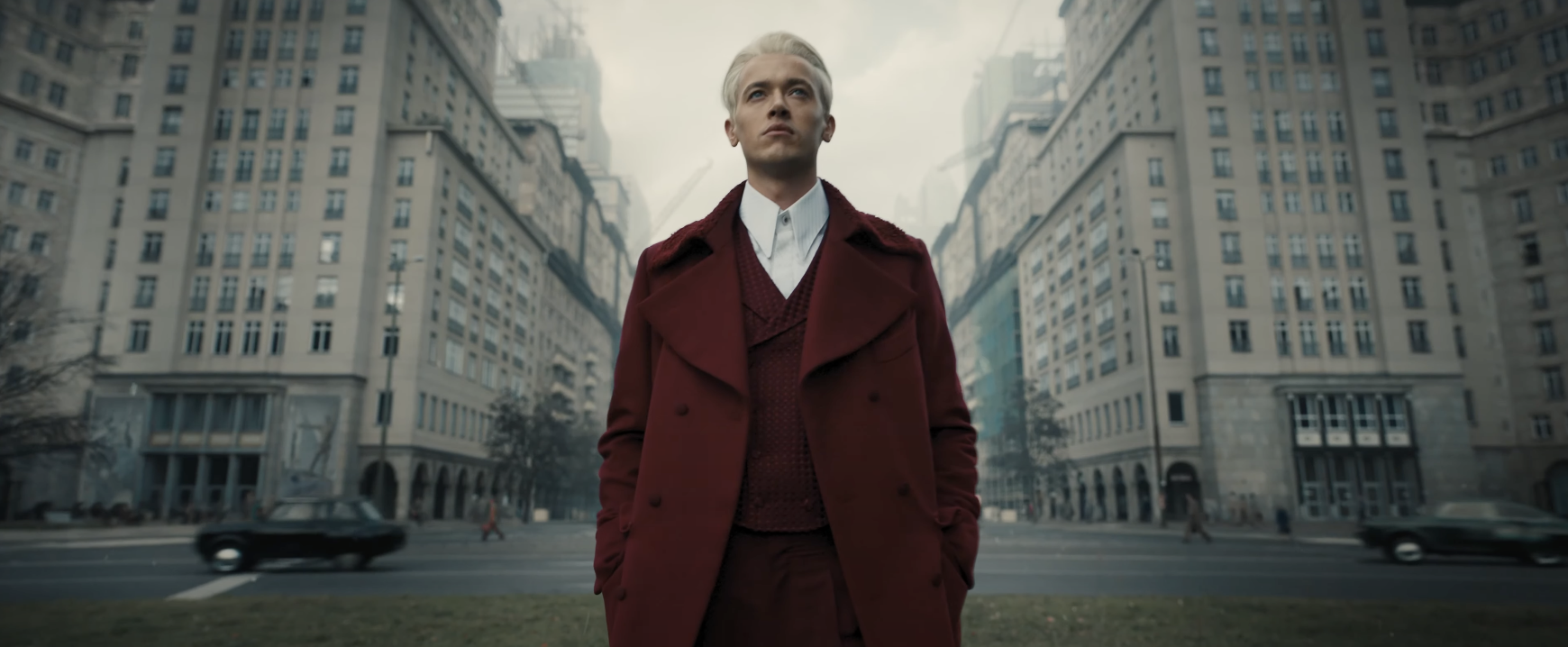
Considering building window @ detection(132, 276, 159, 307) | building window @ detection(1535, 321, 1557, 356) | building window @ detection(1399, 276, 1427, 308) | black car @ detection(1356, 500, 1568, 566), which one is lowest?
black car @ detection(1356, 500, 1568, 566)

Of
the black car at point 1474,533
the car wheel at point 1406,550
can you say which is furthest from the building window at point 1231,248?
the car wheel at point 1406,550

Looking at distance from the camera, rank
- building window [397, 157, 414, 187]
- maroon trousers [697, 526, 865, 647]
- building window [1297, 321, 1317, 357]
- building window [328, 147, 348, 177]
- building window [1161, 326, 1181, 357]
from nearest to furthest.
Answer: maroon trousers [697, 526, 865, 647]
building window [328, 147, 348, 177]
building window [397, 157, 414, 187]
building window [1297, 321, 1317, 357]
building window [1161, 326, 1181, 357]

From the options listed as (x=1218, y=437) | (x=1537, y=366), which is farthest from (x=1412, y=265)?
(x=1537, y=366)

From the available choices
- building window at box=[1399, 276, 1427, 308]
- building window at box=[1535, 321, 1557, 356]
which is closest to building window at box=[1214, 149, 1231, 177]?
building window at box=[1399, 276, 1427, 308]

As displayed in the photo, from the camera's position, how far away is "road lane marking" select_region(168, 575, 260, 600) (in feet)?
33.4

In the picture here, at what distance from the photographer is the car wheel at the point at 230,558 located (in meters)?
13.7

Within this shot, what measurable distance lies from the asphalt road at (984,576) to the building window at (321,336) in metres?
6.31

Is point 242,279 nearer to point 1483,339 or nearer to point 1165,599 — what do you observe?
point 1165,599

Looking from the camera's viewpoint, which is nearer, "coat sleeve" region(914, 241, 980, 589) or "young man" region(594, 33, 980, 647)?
"young man" region(594, 33, 980, 647)

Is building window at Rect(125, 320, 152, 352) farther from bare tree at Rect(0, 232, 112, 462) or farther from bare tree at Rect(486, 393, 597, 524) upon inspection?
bare tree at Rect(486, 393, 597, 524)

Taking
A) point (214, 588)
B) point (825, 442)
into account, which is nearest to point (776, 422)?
point (825, 442)

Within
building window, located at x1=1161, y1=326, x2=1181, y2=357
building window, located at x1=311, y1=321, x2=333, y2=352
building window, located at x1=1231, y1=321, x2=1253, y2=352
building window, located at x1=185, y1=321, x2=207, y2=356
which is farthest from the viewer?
building window, located at x1=1161, y1=326, x2=1181, y2=357

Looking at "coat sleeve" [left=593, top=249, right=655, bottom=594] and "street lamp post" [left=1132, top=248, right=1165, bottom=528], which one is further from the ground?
"street lamp post" [left=1132, top=248, right=1165, bottom=528]

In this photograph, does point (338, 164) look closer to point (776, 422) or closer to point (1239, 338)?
point (776, 422)
